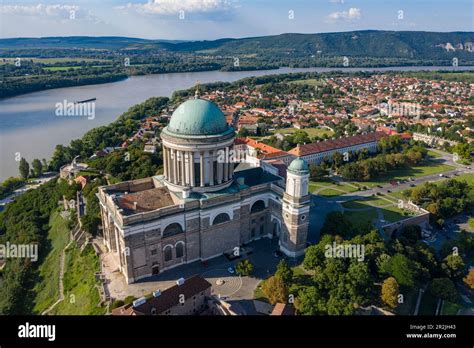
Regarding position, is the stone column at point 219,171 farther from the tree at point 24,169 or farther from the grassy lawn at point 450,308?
the tree at point 24,169

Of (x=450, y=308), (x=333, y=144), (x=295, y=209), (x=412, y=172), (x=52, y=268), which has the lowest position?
(x=52, y=268)

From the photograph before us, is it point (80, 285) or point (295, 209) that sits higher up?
point (295, 209)

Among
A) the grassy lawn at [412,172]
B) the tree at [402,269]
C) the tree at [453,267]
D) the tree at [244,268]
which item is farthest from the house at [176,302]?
the grassy lawn at [412,172]

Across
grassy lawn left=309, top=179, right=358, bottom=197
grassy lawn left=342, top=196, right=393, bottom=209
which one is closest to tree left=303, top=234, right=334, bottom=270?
Answer: grassy lawn left=342, top=196, right=393, bottom=209

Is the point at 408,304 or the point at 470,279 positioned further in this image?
the point at 470,279

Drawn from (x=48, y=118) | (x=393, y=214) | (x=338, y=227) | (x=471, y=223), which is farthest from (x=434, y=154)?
(x=48, y=118)

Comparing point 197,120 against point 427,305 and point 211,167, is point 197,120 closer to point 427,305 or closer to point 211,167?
point 211,167
